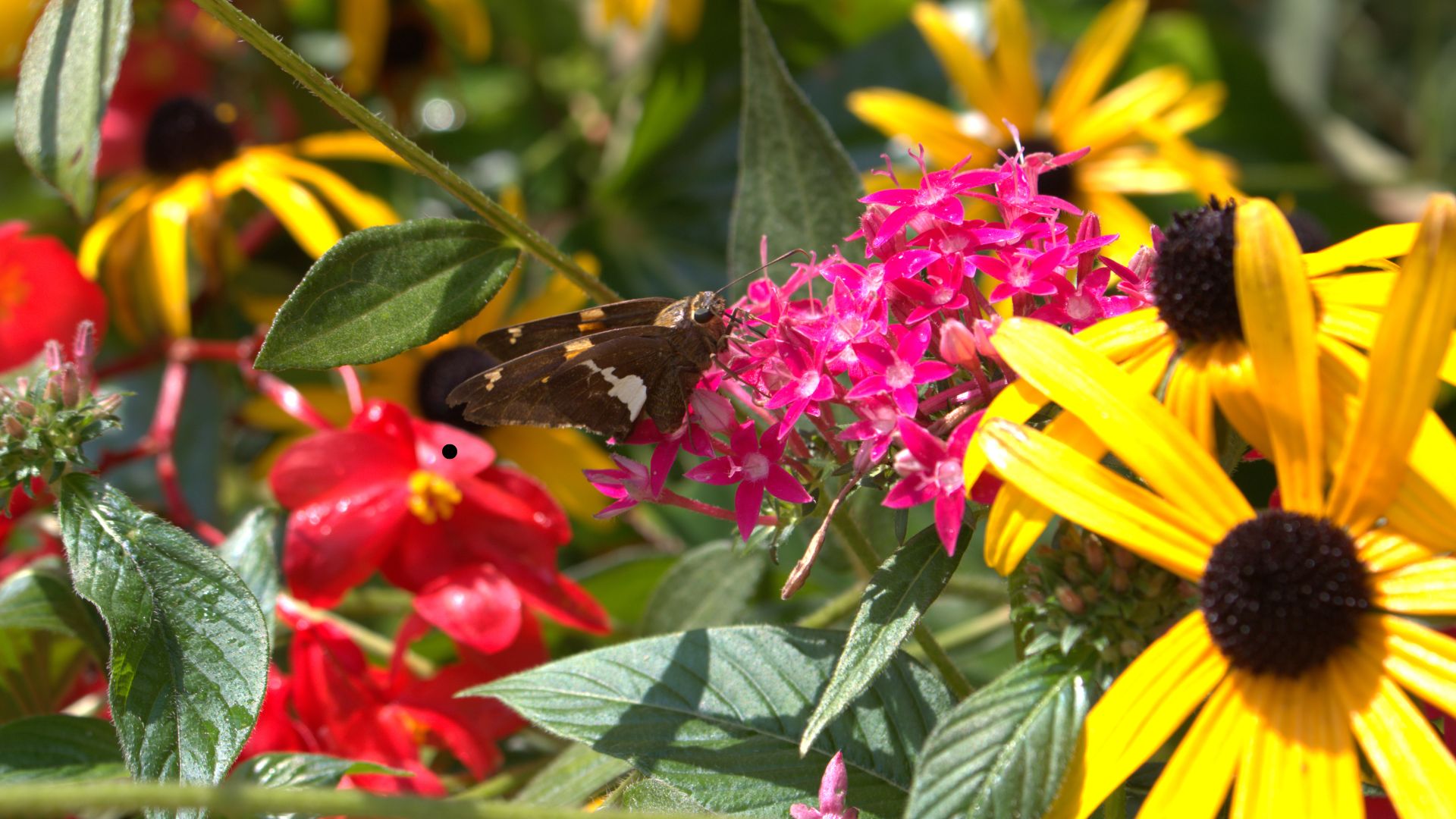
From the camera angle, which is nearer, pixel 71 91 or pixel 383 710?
pixel 71 91

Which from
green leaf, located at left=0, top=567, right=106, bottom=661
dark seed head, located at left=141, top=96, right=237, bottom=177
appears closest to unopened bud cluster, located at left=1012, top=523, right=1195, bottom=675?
green leaf, located at left=0, top=567, right=106, bottom=661

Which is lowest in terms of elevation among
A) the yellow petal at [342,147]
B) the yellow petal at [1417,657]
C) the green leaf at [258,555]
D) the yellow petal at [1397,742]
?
the green leaf at [258,555]

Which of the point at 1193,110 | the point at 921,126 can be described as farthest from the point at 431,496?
the point at 1193,110

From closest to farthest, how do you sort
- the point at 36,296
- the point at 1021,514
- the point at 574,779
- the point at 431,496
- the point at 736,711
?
the point at 1021,514
the point at 736,711
the point at 574,779
the point at 431,496
the point at 36,296

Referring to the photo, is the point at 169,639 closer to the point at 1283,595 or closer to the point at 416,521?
the point at 416,521

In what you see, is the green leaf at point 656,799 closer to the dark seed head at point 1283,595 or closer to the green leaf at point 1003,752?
the green leaf at point 1003,752

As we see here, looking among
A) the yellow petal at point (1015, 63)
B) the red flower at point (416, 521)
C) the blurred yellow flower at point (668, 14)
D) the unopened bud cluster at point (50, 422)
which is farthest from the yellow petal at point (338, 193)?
the yellow petal at point (1015, 63)

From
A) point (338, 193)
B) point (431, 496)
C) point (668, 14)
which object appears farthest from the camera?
point (668, 14)

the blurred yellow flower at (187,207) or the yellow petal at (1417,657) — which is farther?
the blurred yellow flower at (187,207)
